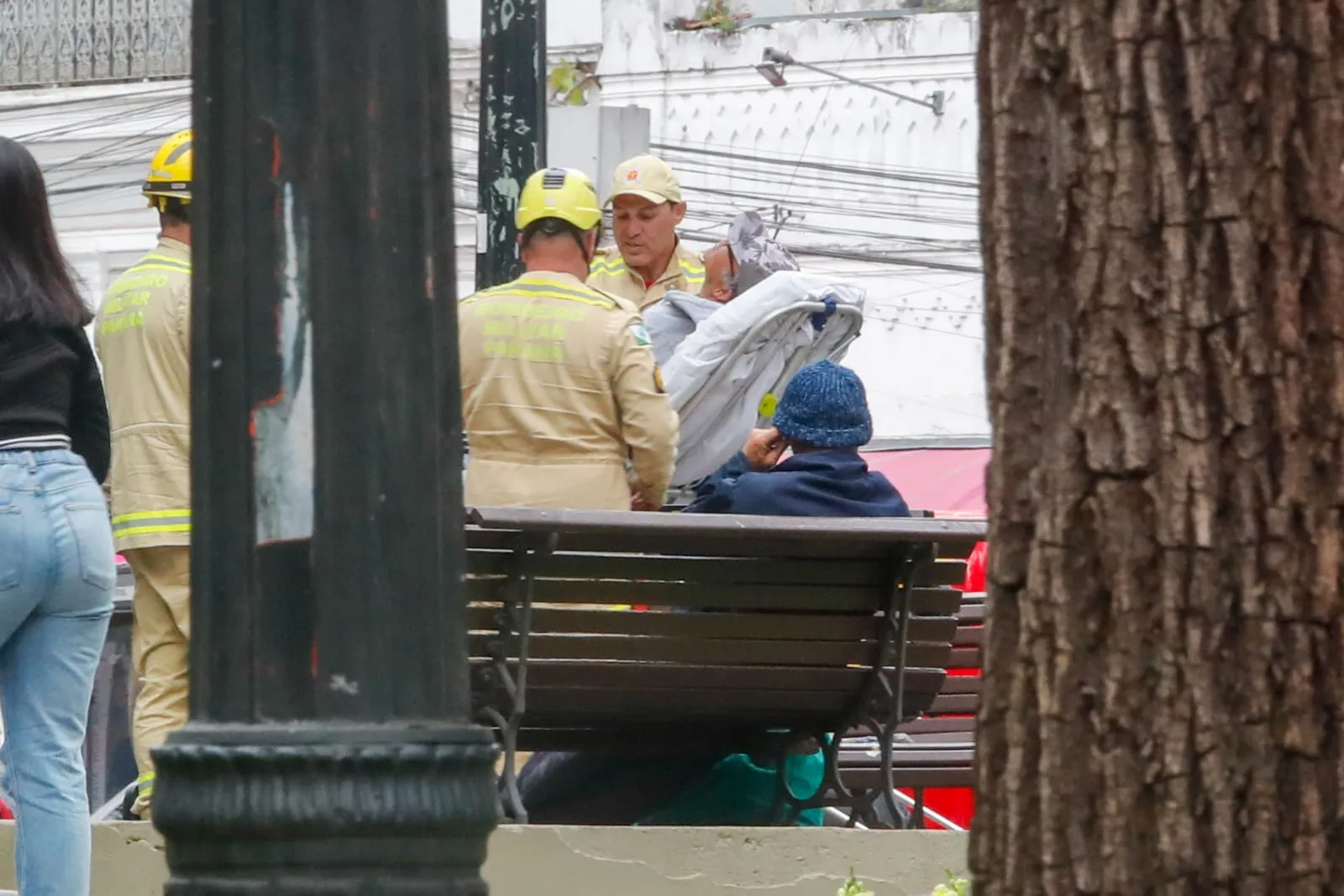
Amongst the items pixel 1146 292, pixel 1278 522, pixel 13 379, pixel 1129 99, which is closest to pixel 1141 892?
pixel 1278 522

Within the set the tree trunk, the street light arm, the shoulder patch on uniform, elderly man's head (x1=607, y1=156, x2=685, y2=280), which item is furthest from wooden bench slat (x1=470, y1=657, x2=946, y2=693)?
the street light arm

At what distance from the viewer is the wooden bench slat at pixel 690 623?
5.27 meters

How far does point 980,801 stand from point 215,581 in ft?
2.75

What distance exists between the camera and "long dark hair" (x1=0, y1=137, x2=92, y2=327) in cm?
453

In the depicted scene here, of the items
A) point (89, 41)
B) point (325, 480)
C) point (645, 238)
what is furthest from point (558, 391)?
point (89, 41)

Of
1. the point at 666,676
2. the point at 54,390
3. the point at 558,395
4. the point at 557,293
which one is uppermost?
the point at 557,293

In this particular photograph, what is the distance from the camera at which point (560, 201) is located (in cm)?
591

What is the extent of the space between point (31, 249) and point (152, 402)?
1058 mm

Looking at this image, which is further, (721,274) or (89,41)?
(89,41)

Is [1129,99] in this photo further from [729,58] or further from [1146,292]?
[729,58]

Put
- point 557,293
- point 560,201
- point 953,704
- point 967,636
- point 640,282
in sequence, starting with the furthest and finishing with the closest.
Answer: point 640,282 < point 953,704 < point 967,636 < point 560,201 < point 557,293

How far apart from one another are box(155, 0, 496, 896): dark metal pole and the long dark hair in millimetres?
1930

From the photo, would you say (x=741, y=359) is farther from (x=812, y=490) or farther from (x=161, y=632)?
(x=161, y=632)

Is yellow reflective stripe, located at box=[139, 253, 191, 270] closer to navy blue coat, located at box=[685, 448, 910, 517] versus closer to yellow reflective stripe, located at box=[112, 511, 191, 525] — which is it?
yellow reflective stripe, located at box=[112, 511, 191, 525]
